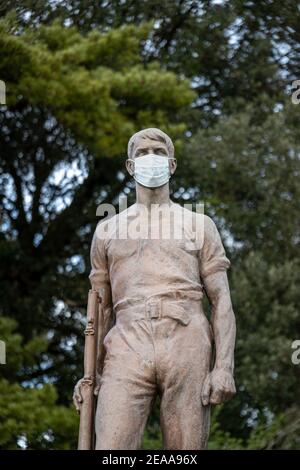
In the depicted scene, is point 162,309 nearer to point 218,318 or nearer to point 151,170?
point 218,318

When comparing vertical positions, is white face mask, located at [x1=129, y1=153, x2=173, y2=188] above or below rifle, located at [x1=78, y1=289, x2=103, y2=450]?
above

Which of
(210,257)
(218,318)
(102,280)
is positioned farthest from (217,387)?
(102,280)

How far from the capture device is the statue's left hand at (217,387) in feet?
28.9

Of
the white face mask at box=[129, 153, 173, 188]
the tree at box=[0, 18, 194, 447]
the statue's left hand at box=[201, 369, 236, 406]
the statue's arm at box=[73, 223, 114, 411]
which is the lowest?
the tree at box=[0, 18, 194, 447]

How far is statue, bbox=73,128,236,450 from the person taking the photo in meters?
8.84

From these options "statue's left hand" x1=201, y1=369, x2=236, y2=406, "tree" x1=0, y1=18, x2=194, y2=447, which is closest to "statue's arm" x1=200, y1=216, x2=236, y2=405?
"statue's left hand" x1=201, y1=369, x2=236, y2=406

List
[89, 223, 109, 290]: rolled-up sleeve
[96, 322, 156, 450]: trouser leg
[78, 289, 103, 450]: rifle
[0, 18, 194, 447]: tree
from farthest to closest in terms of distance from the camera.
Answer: [0, 18, 194, 447]: tree, [89, 223, 109, 290]: rolled-up sleeve, [78, 289, 103, 450]: rifle, [96, 322, 156, 450]: trouser leg

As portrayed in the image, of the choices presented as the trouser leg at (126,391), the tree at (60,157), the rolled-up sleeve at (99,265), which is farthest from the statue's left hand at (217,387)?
the tree at (60,157)

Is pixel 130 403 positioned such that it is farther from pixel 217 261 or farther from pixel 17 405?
pixel 17 405

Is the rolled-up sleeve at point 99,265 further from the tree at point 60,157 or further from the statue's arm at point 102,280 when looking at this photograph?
the tree at point 60,157

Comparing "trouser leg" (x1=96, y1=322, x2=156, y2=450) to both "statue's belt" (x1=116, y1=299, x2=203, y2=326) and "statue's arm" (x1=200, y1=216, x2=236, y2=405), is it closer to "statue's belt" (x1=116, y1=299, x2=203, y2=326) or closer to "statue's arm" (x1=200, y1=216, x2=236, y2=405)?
"statue's belt" (x1=116, y1=299, x2=203, y2=326)

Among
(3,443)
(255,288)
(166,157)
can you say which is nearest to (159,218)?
(166,157)

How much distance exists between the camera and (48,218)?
22.1 metres

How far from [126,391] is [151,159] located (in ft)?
4.63
